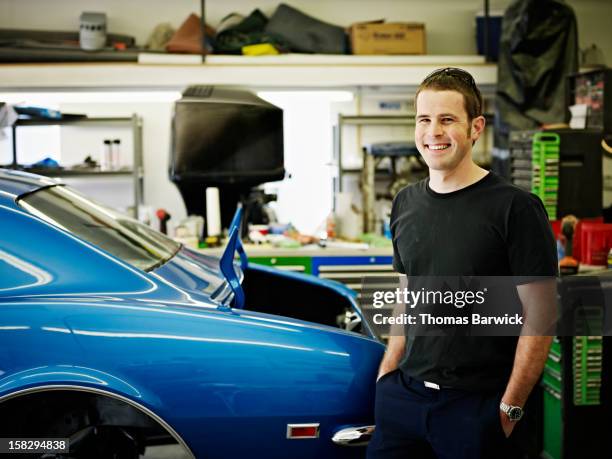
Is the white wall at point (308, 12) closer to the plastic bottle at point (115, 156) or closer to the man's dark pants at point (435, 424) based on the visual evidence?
the plastic bottle at point (115, 156)

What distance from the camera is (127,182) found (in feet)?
23.8

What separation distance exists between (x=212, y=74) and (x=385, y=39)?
165 centimetres

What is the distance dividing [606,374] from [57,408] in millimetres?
2378

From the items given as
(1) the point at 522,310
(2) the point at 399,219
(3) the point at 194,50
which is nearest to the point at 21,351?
(2) the point at 399,219

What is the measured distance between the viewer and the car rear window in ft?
8.16

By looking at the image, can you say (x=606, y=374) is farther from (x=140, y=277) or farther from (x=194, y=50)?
(x=194, y=50)

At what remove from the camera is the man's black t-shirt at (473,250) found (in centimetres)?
175

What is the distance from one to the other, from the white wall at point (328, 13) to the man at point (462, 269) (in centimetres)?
569

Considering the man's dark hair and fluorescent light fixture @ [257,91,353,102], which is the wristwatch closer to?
the man's dark hair

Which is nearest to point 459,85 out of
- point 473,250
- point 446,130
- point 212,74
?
point 446,130

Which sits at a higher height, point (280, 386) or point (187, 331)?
point (187, 331)

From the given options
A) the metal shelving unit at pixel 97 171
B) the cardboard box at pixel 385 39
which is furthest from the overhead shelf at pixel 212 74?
A: the metal shelving unit at pixel 97 171

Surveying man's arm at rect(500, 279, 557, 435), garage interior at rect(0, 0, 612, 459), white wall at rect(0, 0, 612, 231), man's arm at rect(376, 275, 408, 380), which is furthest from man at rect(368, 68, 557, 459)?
white wall at rect(0, 0, 612, 231)

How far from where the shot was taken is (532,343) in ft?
5.81
